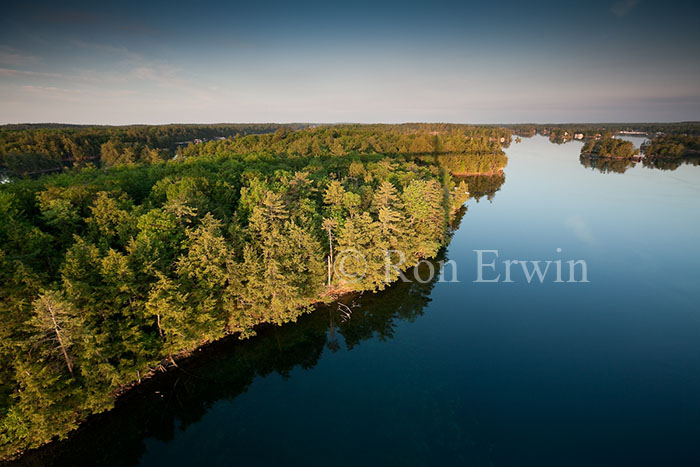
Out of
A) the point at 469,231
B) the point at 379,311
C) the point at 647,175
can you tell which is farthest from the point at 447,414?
A: the point at 647,175

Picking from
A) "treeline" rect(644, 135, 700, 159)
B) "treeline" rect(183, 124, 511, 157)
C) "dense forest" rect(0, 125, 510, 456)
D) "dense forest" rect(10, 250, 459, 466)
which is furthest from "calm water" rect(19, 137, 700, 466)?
"treeline" rect(644, 135, 700, 159)

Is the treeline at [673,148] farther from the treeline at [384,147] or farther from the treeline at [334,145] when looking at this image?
the treeline at [334,145]

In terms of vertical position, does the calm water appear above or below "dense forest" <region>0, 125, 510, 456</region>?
below

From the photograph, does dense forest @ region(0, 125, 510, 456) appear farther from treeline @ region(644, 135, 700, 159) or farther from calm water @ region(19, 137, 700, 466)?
treeline @ region(644, 135, 700, 159)

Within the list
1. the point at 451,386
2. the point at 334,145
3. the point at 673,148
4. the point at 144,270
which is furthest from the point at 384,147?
the point at 673,148

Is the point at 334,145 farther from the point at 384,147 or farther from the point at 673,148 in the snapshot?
the point at 673,148

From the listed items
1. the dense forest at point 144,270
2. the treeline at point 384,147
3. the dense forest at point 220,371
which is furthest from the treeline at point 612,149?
the dense forest at point 220,371
